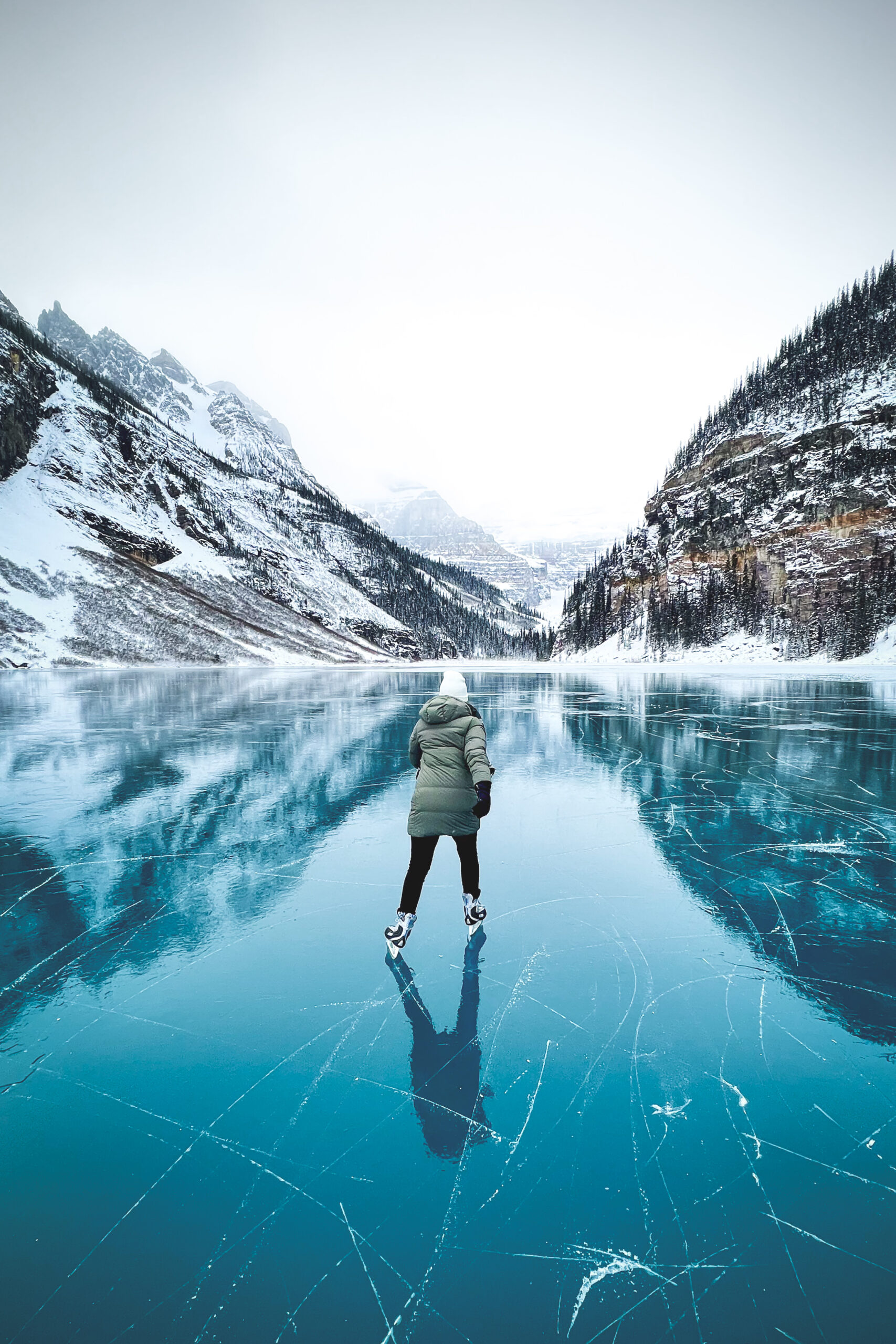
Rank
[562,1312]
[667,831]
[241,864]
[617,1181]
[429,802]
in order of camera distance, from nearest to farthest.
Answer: [562,1312], [617,1181], [429,802], [241,864], [667,831]

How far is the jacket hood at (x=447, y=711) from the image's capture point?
4664 millimetres

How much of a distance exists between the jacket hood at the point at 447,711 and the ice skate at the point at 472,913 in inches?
57.5

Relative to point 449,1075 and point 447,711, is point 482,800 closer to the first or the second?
point 447,711

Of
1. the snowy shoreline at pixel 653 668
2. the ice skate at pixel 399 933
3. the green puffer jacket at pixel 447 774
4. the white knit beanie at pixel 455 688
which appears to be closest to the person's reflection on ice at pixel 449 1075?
the ice skate at pixel 399 933

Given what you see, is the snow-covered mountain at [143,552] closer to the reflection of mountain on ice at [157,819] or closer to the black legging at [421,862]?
the reflection of mountain on ice at [157,819]

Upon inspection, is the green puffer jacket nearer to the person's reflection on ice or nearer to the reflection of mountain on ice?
the person's reflection on ice

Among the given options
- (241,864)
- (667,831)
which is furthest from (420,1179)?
(667,831)

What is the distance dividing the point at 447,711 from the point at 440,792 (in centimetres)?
62

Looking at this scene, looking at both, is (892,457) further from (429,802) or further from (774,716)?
(429,802)

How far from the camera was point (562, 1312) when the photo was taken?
208 cm

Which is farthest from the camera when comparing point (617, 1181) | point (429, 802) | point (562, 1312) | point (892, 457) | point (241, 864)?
point (892, 457)

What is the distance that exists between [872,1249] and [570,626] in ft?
344

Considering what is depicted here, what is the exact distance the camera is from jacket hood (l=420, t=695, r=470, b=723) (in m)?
4.66

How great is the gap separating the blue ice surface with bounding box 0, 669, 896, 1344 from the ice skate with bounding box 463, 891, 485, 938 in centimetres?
14
